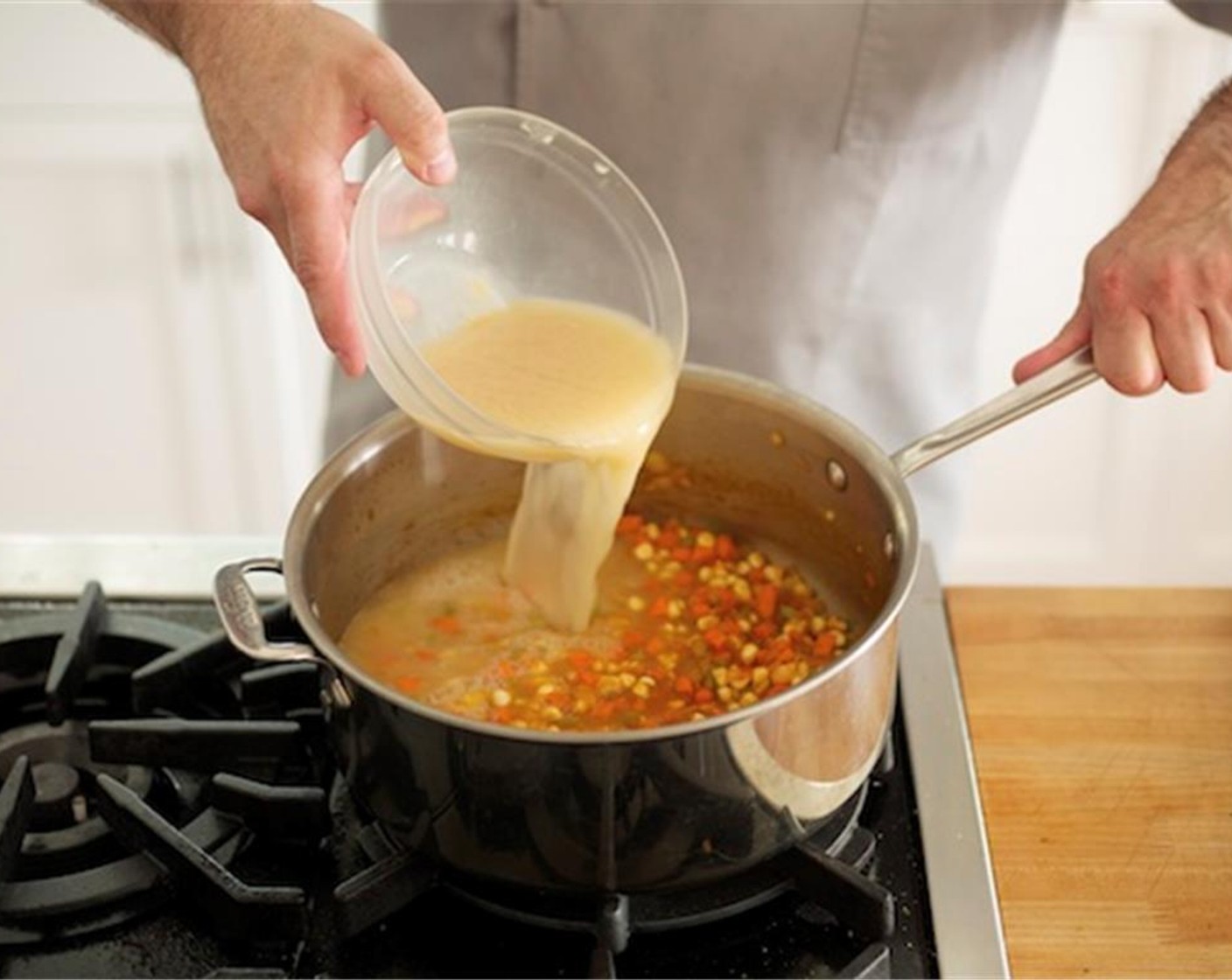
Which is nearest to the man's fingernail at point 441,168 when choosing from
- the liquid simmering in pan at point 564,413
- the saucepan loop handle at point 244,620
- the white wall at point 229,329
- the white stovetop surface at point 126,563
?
→ the liquid simmering in pan at point 564,413

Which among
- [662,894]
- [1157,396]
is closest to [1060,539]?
[1157,396]

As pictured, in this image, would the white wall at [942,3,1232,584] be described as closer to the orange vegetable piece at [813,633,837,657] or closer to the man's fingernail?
the orange vegetable piece at [813,633,837,657]

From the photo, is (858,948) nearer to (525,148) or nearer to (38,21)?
(525,148)

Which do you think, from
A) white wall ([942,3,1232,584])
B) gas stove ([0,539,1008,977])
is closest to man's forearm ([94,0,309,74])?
gas stove ([0,539,1008,977])

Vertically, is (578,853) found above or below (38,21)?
above

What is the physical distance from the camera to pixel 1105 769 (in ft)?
3.52

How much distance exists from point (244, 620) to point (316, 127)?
0.29 m

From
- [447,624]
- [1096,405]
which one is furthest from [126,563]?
[1096,405]

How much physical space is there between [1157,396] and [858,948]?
157 cm

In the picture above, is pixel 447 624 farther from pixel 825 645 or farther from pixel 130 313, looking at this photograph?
pixel 130 313

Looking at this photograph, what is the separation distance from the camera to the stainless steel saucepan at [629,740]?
2.81ft

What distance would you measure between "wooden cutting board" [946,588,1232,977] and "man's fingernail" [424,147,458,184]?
0.47 meters

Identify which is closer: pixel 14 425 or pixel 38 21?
pixel 38 21

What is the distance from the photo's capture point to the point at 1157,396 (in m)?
2.34
